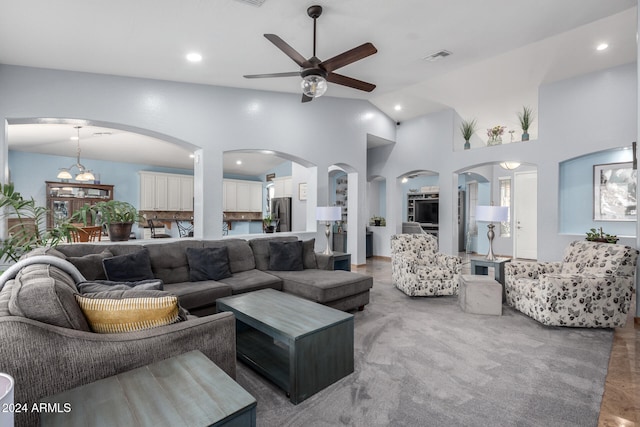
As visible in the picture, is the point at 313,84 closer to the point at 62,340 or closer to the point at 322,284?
the point at 322,284

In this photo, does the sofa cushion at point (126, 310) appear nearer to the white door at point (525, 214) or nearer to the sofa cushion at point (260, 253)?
the sofa cushion at point (260, 253)

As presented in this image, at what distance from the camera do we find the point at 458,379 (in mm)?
2246

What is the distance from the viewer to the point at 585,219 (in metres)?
5.36

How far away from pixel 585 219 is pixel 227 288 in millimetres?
5918

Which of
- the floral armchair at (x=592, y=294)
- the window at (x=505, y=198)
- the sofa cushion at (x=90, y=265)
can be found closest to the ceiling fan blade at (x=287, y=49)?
the sofa cushion at (x=90, y=265)

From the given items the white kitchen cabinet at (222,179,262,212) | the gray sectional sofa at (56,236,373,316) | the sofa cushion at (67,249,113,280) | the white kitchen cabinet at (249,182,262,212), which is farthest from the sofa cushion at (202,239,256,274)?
the white kitchen cabinet at (249,182,262,212)

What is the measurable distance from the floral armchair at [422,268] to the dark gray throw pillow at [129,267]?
10.4 ft

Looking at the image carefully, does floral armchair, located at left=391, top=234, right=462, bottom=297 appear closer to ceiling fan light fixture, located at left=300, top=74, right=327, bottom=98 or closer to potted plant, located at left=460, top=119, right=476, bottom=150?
ceiling fan light fixture, located at left=300, top=74, right=327, bottom=98

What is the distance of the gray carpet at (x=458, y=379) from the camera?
185 cm

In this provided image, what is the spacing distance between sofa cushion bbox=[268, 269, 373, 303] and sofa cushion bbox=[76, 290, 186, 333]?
196cm

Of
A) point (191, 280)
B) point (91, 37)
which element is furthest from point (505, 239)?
point (91, 37)

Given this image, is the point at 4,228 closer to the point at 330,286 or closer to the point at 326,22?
the point at 330,286

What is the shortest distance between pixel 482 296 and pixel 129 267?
379cm

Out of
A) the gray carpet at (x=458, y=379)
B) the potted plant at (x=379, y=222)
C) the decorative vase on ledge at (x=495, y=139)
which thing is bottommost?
the gray carpet at (x=458, y=379)
